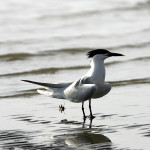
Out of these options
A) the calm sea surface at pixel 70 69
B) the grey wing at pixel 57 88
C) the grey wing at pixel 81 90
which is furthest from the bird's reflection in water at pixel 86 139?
the grey wing at pixel 57 88

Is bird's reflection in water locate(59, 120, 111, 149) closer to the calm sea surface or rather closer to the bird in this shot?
the calm sea surface

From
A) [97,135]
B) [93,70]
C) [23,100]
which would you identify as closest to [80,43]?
[23,100]

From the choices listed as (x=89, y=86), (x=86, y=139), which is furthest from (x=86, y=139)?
(x=89, y=86)

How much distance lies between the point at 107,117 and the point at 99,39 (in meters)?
10.3

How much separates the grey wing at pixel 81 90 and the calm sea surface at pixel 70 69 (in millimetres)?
289

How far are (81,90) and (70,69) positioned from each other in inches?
212

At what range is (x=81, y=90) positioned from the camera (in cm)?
841

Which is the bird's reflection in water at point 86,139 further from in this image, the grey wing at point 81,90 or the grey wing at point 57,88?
the grey wing at point 57,88

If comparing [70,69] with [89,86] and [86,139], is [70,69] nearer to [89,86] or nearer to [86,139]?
[89,86]

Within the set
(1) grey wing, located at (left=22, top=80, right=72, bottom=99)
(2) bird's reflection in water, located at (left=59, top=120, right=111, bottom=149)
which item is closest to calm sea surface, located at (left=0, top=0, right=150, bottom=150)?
(2) bird's reflection in water, located at (left=59, top=120, right=111, bottom=149)

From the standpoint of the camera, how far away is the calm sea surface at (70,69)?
23.9ft

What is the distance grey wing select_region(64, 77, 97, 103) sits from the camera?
326 inches

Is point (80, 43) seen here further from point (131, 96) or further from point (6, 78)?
point (131, 96)

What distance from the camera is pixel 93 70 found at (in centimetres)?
868
